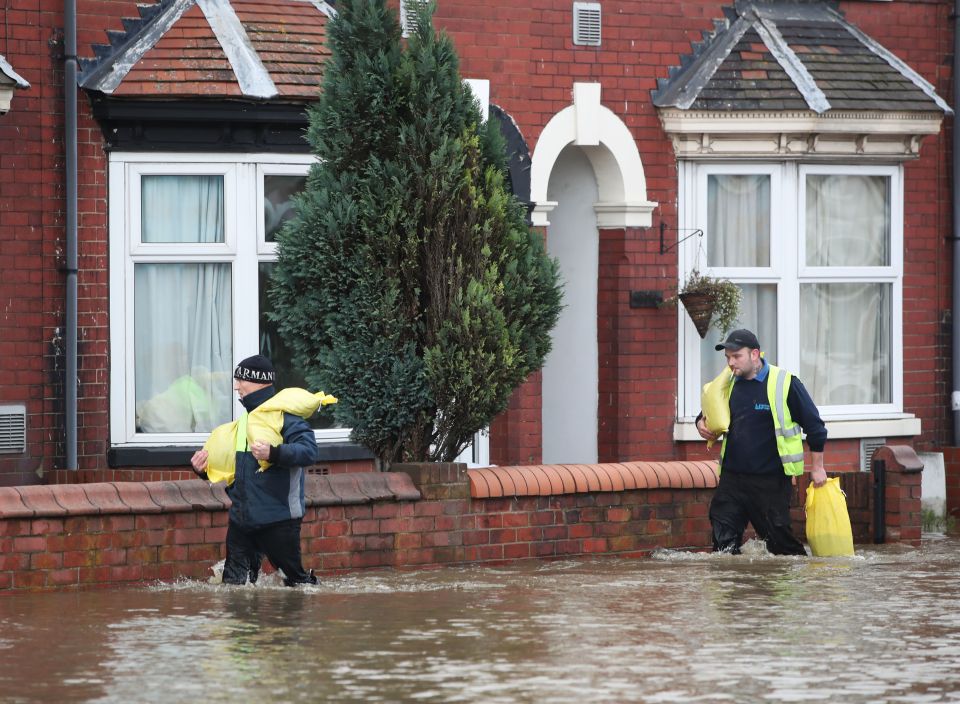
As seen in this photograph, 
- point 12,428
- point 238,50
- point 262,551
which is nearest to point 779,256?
point 238,50

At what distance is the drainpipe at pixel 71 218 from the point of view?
14.0 metres

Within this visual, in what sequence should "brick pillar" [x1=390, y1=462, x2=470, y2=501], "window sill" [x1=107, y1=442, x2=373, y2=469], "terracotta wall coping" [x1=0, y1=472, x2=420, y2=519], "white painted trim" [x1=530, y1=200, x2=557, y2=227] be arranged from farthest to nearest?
1. "white painted trim" [x1=530, y1=200, x2=557, y2=227]
2. "window sill" [x1=107, y1=442, x2=373, y2=469]
3. "brick pillar" [x1=390, y1=462, x2=470, y2=501]
4. "terracotta wall coping" [x1=0, y1=472, x2=420, y2=519]

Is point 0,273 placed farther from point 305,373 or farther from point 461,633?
point 461,633

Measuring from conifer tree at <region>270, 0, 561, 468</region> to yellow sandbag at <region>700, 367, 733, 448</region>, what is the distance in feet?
3.87

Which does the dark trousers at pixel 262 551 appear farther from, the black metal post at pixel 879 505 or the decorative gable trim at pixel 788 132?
the decorative gable trim at pixel 788 132

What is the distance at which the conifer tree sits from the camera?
1234 centimetres

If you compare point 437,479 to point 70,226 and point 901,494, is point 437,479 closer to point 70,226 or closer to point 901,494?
point 70,226

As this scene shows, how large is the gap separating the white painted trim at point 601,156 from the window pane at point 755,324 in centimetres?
110

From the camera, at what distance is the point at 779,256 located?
16469 millimetres

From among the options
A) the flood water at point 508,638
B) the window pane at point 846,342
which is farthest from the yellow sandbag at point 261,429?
the window pane at point 846,342

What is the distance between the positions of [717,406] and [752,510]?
27.7 inches

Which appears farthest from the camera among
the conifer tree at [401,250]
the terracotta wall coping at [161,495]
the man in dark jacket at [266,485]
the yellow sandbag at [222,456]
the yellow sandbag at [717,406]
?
the yellow sandbag at [717,406]

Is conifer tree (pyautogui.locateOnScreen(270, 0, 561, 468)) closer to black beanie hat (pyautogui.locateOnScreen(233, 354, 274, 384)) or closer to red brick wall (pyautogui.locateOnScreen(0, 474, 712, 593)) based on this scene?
red brick wall (pyautogui.locateOnScreen(0, 474, 712, 593))

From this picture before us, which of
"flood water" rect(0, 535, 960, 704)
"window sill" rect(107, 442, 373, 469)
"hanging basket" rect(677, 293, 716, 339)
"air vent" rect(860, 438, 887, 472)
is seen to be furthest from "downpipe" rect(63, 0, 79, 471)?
"air vent" rect(860, 438, 887, 472)
